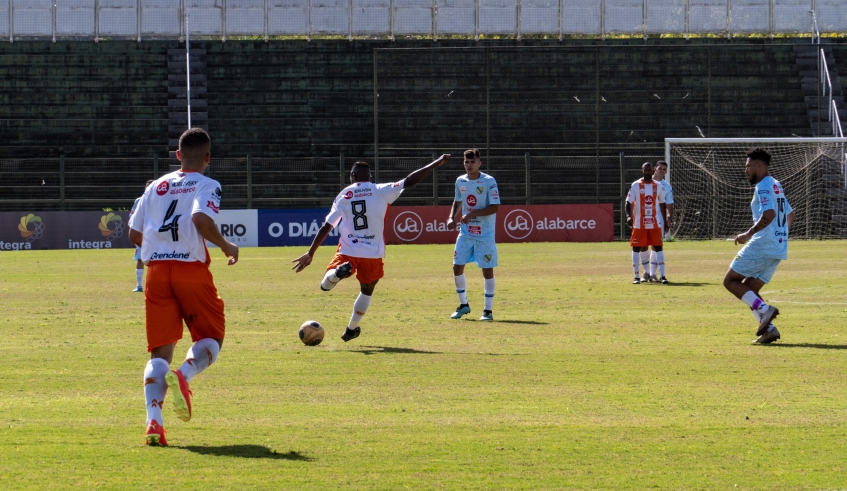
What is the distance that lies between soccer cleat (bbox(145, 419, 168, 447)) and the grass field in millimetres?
91

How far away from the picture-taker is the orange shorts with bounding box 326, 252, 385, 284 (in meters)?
12.0

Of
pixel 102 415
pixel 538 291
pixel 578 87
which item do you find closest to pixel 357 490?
pixel 102 415

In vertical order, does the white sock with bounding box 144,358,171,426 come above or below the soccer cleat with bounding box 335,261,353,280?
below

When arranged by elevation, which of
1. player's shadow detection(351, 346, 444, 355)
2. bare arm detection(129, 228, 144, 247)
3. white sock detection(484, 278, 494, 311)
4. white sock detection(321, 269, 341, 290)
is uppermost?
bare arm detection(129, 228, 144, 247)

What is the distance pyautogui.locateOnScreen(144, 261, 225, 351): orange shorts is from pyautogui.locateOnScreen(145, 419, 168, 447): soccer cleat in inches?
20.1

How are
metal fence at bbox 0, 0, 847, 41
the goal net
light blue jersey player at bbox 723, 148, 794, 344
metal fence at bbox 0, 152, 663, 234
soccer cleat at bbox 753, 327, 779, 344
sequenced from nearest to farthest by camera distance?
soccer cleat at bbox 753, 327, 779, 344, light blue jersey player at bbox 723, 148, 794, 344, the goal net, metal fence at bbox 0, 152, 663, 234, metal fence at bbox 0, 0, 847, 41

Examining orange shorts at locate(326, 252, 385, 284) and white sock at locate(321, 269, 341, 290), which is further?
orange shorts at locate(326, 252, 385, 284)

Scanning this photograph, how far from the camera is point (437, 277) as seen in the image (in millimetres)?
22156

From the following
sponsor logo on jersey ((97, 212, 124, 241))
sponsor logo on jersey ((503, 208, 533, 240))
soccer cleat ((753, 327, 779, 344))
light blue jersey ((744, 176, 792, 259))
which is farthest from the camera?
sponsor logo on jersey ((503, 208, 533, 240))

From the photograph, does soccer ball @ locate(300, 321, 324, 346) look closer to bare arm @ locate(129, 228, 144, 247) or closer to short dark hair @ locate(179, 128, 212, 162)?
bare arm @ locate(129, 228, 144, 247)

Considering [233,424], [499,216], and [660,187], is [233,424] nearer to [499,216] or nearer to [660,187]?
[660,187]

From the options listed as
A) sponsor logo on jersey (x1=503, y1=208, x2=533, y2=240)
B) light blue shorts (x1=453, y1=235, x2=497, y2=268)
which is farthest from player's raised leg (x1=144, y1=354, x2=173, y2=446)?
sponsor logo on jersey (x1=503, y1=208, x2=533, y2=240)

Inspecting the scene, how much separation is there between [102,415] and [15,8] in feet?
133

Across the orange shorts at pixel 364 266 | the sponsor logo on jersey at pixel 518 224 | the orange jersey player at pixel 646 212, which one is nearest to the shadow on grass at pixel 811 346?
the orange shorts at pixel 364 266
